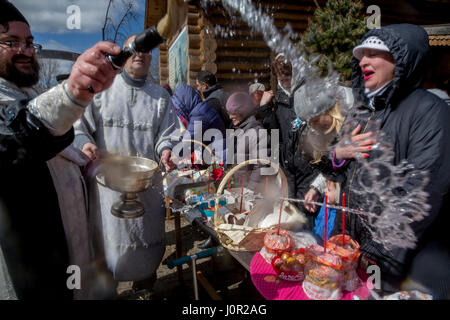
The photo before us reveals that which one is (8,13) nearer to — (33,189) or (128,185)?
(33,189)

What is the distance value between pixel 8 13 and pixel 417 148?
240 cm

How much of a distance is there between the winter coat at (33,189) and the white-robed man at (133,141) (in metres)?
0.85

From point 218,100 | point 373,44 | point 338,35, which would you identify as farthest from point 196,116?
point 338,35

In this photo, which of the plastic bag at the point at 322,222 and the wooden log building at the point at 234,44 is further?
the wooden log building at the point at 234,44

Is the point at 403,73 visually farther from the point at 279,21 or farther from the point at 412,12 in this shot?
the point at 412,12

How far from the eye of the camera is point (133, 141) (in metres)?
2.48

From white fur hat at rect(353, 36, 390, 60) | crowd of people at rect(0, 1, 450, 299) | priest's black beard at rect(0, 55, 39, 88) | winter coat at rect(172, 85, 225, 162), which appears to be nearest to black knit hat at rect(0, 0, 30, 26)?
crowd of people at rect(0, 1, 450, 299)

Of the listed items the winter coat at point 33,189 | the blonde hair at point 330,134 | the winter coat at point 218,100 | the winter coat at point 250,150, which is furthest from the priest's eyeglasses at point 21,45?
the winter coat at point 218,100

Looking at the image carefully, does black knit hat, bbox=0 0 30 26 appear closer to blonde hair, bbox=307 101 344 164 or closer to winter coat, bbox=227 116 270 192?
blonde hair, bbox=307 101 344 164

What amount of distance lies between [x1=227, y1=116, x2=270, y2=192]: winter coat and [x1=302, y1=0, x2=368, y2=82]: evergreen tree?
2.67 meters

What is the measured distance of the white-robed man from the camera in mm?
2324

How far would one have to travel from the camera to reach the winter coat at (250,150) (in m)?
3.06

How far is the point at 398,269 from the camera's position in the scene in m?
1.45

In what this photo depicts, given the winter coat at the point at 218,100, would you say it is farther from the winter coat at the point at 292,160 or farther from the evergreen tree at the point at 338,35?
the evergreen tree at the point at 338,35
